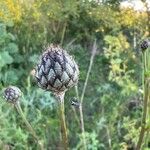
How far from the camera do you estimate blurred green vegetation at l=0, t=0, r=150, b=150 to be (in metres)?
3.22

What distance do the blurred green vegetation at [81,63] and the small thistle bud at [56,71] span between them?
1336 mm

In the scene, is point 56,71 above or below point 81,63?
Result: above

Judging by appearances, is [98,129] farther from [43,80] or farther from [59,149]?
[43,80]

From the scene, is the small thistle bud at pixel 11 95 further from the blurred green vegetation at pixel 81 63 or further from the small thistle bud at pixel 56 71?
the blurred green vegetation at pixel 81 63

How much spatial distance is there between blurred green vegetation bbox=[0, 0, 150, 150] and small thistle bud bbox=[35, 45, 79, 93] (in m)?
1.34

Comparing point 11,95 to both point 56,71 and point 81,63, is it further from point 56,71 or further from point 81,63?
point 81,63

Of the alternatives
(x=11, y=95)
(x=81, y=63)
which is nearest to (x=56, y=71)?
(x=11, y=95)

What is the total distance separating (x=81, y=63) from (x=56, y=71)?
2319mm

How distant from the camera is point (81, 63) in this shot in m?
3.89

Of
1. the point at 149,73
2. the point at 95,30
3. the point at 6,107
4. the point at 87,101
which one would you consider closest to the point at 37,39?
the point at 95,30

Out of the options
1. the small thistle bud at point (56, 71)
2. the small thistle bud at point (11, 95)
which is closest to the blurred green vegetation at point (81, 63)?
the small thistle bud at point (11, 95)

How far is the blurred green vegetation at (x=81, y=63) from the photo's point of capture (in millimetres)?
3225

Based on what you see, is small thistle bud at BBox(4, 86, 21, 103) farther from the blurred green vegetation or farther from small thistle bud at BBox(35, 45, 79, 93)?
the blurred green vegetation

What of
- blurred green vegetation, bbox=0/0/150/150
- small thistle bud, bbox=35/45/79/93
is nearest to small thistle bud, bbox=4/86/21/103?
small thistle bud, bbox=35/45/79/93
